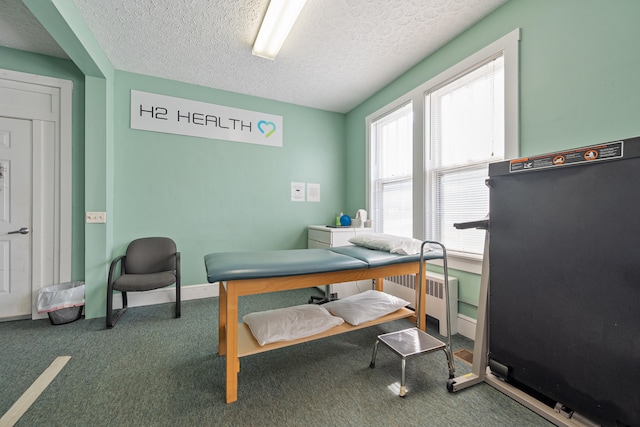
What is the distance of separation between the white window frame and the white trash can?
354 centimetres

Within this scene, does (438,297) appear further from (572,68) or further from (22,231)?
(22,231)

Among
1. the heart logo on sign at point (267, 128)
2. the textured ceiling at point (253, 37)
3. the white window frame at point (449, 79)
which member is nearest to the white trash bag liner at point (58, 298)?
the textured ceiling at point (253, 37)

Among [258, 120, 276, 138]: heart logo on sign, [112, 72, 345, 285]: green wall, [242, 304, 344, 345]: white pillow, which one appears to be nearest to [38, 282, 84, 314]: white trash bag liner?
[112, 72, 345, 285]: green wall

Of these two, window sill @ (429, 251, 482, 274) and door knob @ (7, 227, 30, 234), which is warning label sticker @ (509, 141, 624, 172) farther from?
door knob @ (7, 227, 30, 234)

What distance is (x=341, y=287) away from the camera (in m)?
3.12

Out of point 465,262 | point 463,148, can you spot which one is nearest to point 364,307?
point 465,262

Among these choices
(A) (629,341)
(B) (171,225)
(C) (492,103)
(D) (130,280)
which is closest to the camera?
(A) (629,341)

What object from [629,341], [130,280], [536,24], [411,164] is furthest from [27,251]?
[536,24]

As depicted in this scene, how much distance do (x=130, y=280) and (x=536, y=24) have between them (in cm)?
401

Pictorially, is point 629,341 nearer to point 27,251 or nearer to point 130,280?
point 130,280

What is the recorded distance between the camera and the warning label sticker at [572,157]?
1119 mm

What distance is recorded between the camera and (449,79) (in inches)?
93.7

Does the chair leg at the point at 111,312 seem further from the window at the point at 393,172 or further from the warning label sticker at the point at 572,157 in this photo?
the warning label sticker at the point at 572,157

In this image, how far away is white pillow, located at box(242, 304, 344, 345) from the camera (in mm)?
1586
